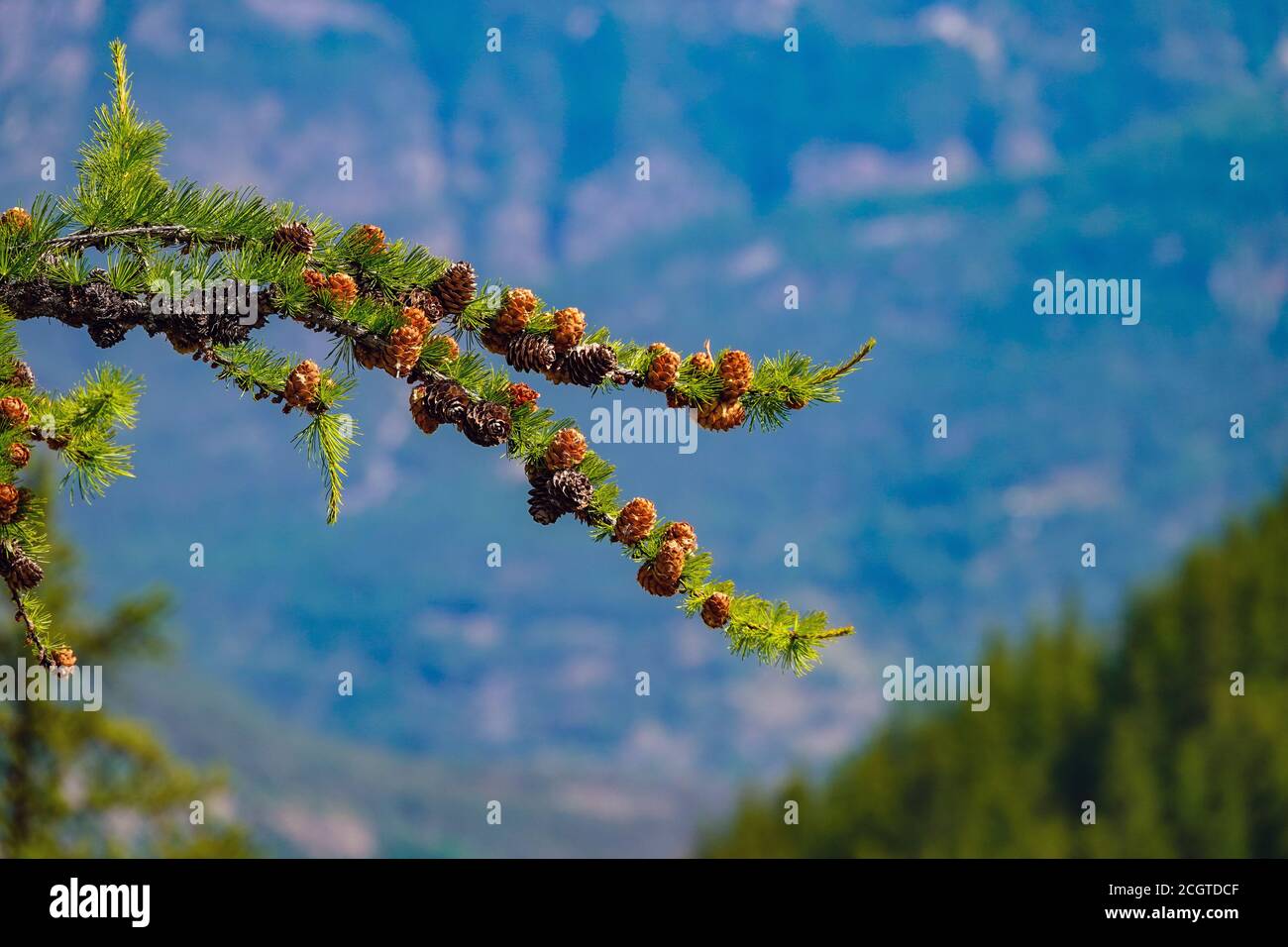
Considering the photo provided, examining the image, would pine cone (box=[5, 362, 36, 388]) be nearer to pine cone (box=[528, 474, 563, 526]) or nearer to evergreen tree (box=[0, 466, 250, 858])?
pine cone (box=[528, 474, 563, 526])

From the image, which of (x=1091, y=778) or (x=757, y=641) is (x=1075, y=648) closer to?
(x=1091, y=778)

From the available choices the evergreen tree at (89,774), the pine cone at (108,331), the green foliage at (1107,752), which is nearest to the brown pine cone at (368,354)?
the pine cone at (108,331)

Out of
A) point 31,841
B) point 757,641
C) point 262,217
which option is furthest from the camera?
point 31,841

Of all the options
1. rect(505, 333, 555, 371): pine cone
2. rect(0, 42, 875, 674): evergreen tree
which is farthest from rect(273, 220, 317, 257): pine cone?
rect(505, 333, 555, 371): pine cone

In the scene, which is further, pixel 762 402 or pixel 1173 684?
pixel 1173 684

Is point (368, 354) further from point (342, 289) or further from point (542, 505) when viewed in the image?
point (542, 505)
